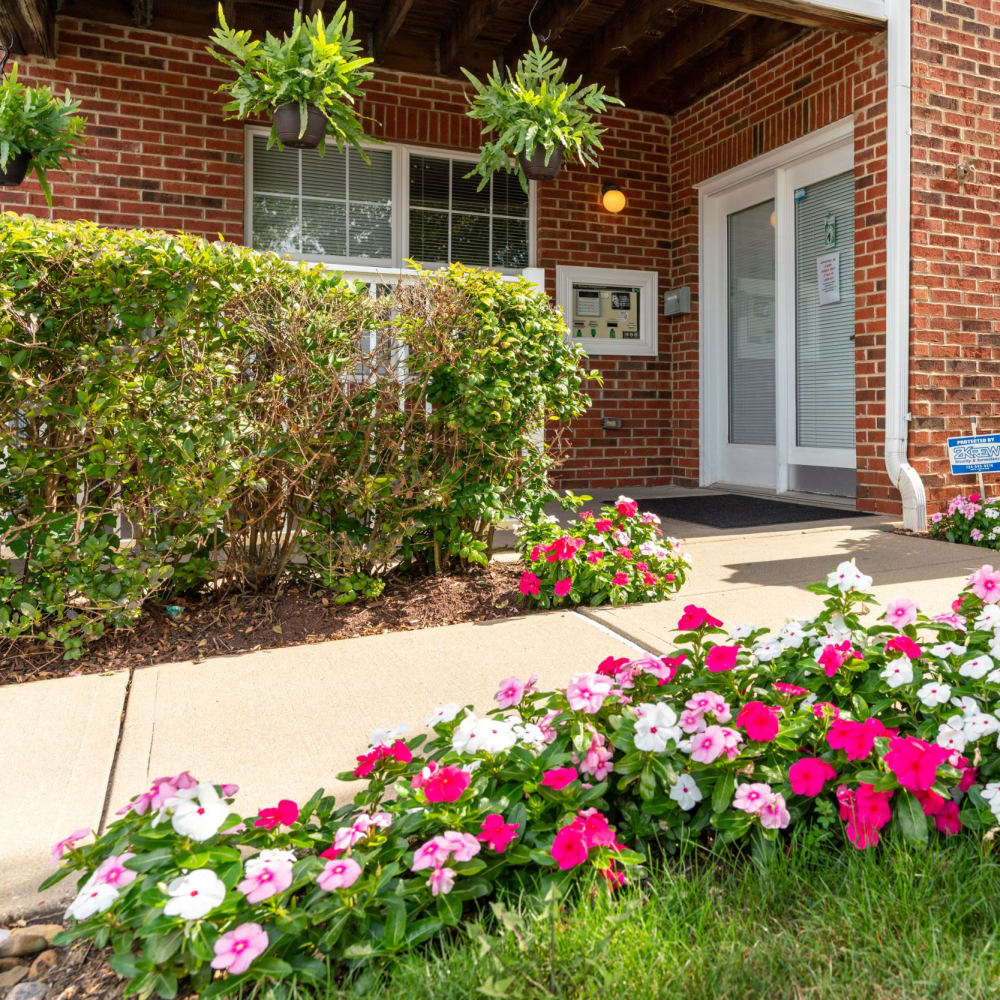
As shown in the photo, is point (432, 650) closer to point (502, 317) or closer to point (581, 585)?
point (581, 585)

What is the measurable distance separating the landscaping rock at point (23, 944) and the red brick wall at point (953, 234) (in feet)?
16.1

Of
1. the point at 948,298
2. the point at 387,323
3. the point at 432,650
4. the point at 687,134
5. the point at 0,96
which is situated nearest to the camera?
the point at 432,650

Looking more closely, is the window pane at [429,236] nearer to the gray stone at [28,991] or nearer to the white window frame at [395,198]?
the white window frame at [395,198]

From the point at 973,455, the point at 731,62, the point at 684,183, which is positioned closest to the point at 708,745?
the point at 973,455

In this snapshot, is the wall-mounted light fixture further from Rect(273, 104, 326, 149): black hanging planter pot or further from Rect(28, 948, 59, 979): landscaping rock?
Rect(28, 948, 59, 979): landscaping rock

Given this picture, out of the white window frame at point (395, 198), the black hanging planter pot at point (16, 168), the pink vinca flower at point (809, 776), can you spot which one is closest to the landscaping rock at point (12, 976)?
the pink vinca flower at point (809, 776)

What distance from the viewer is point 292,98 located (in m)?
4.33

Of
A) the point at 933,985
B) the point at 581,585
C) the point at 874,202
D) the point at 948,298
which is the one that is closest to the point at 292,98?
the point at 581,585

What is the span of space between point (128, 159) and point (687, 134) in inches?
167

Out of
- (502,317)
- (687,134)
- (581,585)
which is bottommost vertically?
(581,585)

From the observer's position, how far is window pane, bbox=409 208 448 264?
665 centimetres

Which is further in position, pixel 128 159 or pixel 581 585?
pixel 128 159

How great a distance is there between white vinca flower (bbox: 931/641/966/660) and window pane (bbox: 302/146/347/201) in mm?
5650

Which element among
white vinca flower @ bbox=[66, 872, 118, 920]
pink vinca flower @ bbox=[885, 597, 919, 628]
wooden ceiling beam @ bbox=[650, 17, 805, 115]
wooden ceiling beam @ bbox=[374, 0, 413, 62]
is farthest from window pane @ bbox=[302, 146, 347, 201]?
white vinca flower @ bbox=[66, 872, 118, 920]
